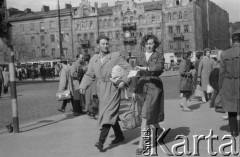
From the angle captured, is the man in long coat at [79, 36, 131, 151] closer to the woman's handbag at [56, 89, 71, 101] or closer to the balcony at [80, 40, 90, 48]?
the woman's handbag at [56, 89, 71, 101]

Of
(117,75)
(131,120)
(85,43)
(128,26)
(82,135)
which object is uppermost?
(128,26)

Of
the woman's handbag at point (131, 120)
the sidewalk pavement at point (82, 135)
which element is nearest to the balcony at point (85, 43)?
the sidewalk pavement at point (82, 135)

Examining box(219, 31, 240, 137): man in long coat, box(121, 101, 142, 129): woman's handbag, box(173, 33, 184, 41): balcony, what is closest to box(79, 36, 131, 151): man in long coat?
box(121, 101, 142, 129): woman's handbag

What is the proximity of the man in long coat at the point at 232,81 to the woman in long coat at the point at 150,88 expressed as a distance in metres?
1.23

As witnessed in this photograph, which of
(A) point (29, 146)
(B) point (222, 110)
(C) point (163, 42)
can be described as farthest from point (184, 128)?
(C) point (163, 42)

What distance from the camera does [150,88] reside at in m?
5.69

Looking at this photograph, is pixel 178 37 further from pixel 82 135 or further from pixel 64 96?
pixel 82 135

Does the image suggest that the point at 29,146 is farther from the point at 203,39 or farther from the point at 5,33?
the point at 203,39

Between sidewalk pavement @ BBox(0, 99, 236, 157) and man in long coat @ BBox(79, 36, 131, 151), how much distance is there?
434mm

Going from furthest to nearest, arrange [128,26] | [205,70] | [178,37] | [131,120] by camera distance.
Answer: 1. [128,26]
2. [178,37]
3. [205,70]
4. [131,120]

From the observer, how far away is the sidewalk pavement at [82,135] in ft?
18.9

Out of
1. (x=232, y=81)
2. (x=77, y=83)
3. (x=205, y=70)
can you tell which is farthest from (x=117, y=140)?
(x=205, y=70)

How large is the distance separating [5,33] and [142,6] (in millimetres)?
66787

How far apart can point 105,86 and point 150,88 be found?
2.26 ft
